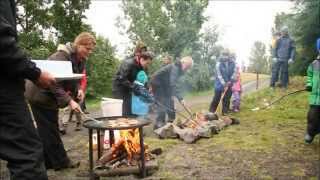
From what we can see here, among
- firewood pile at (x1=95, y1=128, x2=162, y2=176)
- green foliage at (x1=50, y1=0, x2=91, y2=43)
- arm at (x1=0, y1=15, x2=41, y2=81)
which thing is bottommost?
firewood pile at (x1=95, y1=128, x2=162, y2=176)

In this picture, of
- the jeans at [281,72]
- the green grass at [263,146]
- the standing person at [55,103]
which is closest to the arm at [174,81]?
the green grass at [263,146]

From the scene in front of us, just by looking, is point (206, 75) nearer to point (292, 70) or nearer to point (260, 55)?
point (292, 70)

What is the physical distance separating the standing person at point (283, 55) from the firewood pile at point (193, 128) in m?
4.56

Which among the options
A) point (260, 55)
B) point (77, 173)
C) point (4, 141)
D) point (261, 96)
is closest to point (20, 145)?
point (4, 141)

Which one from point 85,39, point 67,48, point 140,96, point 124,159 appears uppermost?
point 85,39

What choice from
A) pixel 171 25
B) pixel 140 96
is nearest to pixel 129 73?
pixel 140 96

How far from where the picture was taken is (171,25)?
2022 cm

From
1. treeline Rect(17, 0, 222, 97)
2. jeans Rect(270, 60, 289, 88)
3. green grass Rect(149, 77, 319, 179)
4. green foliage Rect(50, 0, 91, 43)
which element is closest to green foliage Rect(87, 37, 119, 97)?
treeline Rect(17, 0, 222, 97)

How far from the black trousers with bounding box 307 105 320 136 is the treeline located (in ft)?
40.4

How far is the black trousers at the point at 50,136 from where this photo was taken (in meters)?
5.47

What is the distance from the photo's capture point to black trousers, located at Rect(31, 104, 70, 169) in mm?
5469

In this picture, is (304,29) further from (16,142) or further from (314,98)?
(16,142)

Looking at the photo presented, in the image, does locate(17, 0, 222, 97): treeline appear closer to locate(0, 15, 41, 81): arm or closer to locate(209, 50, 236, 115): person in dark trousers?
Result: locate(209, 50, 236, 115): person in dark trousers

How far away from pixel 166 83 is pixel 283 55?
5292mm
